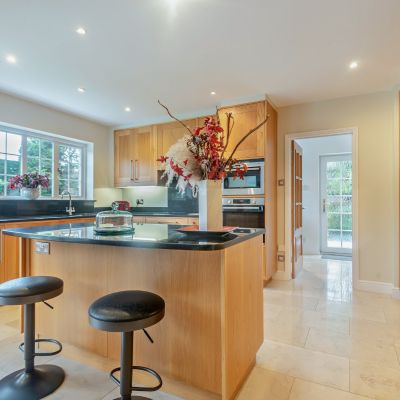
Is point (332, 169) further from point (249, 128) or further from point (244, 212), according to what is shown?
point (244, 212)

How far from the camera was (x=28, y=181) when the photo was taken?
12.6 ft

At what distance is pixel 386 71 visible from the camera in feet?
9.80

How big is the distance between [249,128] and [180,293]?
270 cm

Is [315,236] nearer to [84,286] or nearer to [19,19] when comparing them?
[84,286]

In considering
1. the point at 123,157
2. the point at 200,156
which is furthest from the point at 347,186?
the point at 200,156

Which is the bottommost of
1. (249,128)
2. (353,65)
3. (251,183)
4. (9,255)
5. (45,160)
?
(9,255)

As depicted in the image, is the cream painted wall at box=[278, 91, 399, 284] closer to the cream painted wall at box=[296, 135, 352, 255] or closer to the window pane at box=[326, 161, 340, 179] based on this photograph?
the cream painted wall at box=[296, 135, 352, 255]

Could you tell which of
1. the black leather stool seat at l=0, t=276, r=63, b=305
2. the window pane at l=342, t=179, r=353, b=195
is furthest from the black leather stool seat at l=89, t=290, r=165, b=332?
the window pane at l=342, t=179, r=353, b=195

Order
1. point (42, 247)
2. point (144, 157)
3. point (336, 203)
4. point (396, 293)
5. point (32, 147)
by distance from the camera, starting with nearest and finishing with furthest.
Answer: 1. point (42, 247)
2. point (396, 293)
3. point (32, 147)
4. point (144, 157)
5. point (336, 203)

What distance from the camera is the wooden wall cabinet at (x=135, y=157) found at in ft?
15.6

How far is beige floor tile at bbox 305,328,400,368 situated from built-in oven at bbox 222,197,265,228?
1.55 meters

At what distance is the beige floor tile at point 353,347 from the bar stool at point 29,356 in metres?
1.83

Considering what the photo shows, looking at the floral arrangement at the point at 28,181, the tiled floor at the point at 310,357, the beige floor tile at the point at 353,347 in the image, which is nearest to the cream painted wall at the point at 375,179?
the tiled floor at the point at 310,357

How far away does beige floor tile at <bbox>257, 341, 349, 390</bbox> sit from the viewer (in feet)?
5.80
